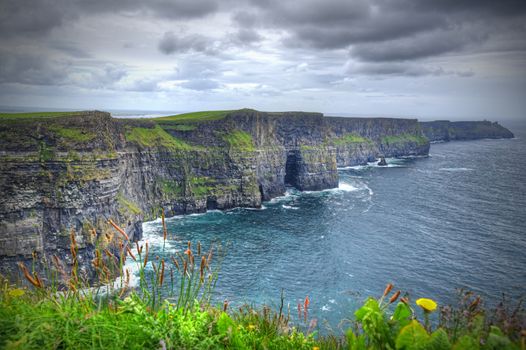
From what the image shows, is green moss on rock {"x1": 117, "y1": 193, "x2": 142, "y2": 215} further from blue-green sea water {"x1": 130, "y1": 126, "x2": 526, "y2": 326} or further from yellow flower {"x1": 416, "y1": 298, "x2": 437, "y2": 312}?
yellow flower {"x1": 416, "y1": 298, "x2": 437, "y2": 312}

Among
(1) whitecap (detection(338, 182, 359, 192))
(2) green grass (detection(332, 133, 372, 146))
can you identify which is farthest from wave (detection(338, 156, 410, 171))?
(1) whitecap (detection(338, 182, 359, 192))

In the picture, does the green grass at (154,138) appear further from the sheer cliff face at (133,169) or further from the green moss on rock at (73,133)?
the green moss on rock at (73,133)

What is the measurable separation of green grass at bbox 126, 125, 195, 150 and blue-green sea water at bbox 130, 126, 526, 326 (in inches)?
789

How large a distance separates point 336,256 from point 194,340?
55.1 metres

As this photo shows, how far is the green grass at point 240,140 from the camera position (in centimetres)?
9962

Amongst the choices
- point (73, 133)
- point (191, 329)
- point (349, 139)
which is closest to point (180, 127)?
point (73, 133)

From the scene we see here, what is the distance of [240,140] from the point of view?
10225 centimetres

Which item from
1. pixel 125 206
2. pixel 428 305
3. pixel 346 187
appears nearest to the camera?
pixel 428 305

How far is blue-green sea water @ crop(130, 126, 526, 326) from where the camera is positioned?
45750 millimetres

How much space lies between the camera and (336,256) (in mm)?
→ 57969

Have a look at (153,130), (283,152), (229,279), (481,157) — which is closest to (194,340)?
(229,279)

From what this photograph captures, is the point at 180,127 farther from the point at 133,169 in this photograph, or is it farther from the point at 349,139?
the point at 349,139

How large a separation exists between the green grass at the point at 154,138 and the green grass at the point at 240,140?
468 inches

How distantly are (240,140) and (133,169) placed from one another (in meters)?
34.5
